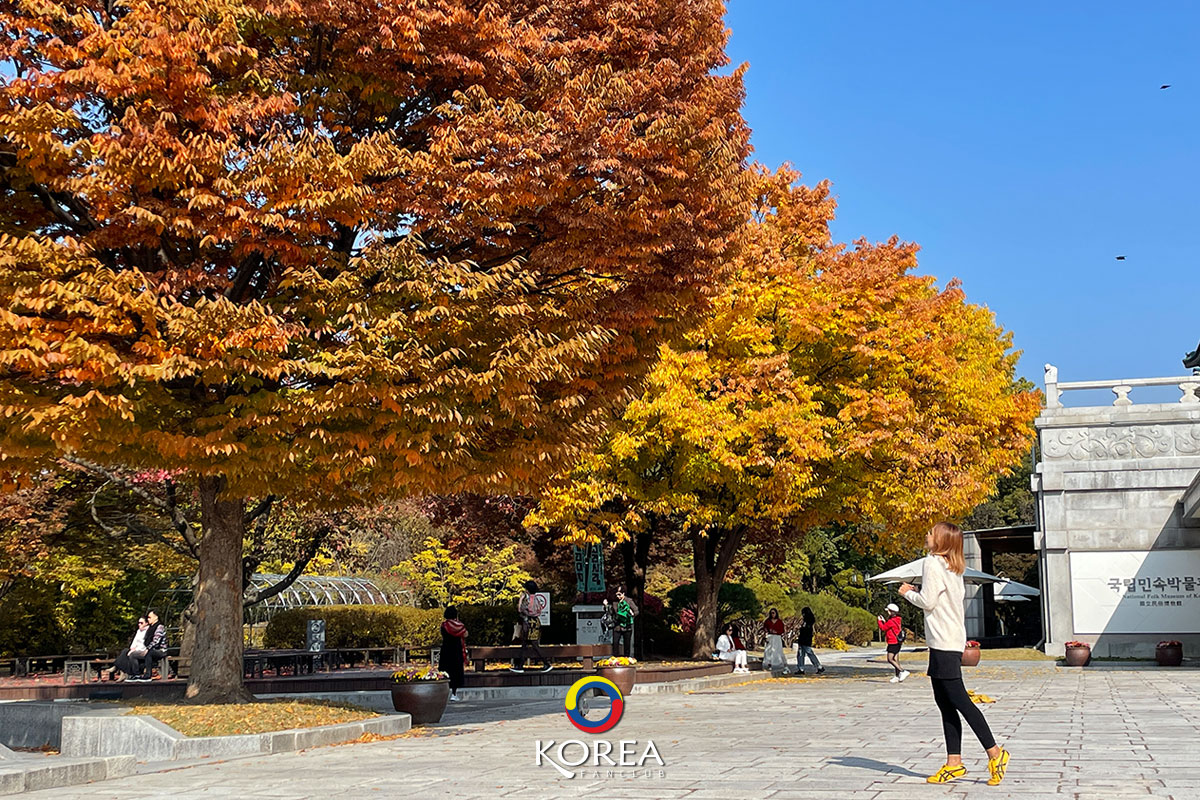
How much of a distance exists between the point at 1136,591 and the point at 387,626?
68.8 ft

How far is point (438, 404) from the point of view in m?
11.9

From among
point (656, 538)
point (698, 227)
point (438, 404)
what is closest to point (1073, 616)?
point (656, 538)

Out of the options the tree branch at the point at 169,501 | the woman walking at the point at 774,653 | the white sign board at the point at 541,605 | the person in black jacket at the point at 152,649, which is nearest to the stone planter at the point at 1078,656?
the woman walking at the point at 774,653

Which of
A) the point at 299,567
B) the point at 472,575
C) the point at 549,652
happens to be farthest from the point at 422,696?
the point at 472,575

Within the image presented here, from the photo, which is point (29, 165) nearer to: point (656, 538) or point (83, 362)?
point (83, 362)

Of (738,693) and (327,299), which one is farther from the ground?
(327,299)

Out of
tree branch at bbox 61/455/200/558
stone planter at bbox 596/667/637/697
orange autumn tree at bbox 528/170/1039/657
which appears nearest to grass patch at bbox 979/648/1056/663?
orange autumn tree at bbox 528/170/1039/657

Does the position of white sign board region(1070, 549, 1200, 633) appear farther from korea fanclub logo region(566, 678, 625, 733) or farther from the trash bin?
korea fanclub logo region(566, 678, 625, 733)

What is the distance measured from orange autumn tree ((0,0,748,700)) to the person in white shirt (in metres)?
14.6

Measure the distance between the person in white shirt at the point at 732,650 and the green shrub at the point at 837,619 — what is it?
12.5 meters

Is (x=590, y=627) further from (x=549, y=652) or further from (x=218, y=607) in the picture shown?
(x=218, y=607)

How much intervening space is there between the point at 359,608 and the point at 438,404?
20819mm

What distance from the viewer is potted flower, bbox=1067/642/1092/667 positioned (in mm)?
30641

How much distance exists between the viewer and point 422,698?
49.8ft
